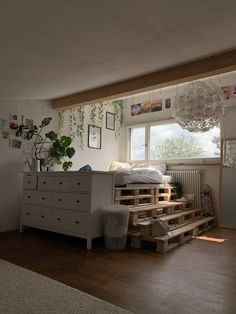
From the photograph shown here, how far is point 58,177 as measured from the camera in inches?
140

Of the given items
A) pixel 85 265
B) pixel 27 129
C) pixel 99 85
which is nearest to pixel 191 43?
pixel 99 85

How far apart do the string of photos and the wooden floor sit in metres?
2.16

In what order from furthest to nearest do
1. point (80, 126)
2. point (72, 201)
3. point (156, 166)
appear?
point (156, 166)
point (80, 126)
point (72, 201)

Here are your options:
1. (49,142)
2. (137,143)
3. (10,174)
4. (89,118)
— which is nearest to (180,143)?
(137,143)

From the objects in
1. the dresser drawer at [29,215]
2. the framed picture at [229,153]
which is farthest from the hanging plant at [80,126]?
the framed picture at [229,153]

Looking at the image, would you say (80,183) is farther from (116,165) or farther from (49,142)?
(116,165)

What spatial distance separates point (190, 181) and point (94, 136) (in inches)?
81.2

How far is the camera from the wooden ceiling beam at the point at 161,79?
295 centimetres

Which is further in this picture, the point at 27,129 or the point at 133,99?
the point at 133,99

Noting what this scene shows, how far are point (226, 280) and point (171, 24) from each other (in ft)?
6.90

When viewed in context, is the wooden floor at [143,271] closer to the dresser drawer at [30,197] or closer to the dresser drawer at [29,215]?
the dresser drawer at [29,215]

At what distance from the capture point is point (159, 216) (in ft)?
12.6

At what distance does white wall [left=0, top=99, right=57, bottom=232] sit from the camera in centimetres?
395

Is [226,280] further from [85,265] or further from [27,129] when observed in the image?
[27,129]
